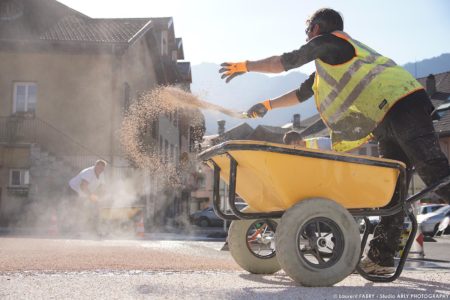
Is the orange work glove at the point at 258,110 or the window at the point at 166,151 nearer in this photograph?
the orange work glove at the point at 258,110

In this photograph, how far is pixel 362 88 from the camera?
12.4 feet

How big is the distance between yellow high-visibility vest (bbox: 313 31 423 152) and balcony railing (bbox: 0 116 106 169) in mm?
14778

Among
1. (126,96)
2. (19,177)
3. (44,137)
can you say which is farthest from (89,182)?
(126,96)

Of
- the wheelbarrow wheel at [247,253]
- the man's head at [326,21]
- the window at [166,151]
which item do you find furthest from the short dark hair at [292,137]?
the window at [166,151]

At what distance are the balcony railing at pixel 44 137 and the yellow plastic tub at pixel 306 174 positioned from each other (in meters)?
14.9

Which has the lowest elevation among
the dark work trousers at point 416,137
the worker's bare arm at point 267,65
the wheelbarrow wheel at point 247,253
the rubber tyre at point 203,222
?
the rubber tyre at point 203,222

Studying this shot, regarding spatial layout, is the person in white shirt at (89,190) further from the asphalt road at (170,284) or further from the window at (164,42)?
the window at (164,42)

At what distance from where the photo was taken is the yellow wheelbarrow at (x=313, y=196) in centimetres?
328

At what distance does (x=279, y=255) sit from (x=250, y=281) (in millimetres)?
566

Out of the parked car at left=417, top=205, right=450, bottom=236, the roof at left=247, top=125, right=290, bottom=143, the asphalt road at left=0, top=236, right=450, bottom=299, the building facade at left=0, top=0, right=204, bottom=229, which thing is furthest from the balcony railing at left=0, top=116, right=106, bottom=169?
the roof at left=247, top=125, right=290, bottom=143

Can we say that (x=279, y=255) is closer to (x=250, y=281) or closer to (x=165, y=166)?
(x=250, y=281)

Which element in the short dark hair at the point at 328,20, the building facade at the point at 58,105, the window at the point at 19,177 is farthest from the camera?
the window at the point at 19,177

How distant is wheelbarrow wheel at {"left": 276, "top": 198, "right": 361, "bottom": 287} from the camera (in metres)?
3.24

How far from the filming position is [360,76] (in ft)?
12.3
